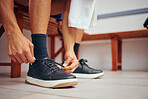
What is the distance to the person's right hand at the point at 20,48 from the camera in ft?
1.72

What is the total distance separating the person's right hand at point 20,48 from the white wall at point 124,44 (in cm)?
175

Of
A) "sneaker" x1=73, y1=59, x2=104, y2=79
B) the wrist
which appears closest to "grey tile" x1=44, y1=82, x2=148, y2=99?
the wrist

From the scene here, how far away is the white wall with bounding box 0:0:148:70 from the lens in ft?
6.45

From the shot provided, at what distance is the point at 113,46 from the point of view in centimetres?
179

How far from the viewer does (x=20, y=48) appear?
1.72ft

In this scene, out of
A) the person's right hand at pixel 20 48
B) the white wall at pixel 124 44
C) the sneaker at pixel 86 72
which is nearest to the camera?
the person's right hand at pixel 20 48

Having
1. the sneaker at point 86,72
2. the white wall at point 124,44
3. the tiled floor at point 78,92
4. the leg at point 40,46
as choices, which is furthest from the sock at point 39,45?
the white wall at point 124,44

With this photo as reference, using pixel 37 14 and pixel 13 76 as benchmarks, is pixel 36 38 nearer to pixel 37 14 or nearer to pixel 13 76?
pixel 37 14

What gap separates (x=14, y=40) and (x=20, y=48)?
4 centimetres

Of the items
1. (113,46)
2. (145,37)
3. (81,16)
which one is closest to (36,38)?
(81,16)

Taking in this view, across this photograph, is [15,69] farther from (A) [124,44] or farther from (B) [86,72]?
(A) [124,44]

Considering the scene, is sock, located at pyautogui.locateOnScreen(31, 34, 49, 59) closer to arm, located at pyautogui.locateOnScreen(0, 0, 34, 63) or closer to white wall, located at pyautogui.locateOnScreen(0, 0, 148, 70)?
arm, located at pyautogui.locateOnScreen(0, 0, 34, 63)

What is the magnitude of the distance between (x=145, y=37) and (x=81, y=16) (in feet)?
4.69

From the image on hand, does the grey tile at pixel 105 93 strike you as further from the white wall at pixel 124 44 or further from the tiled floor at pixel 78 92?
the white wall at pixel 124 44
